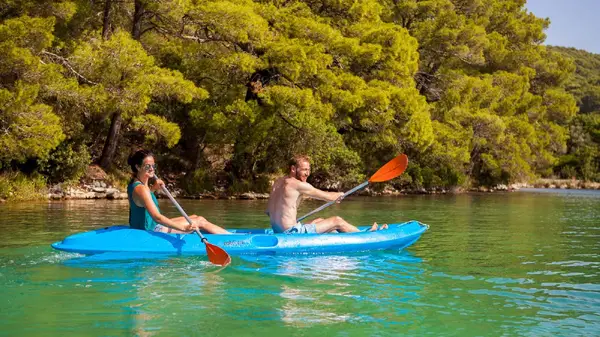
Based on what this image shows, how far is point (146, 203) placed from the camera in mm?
7316

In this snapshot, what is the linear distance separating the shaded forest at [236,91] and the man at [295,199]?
8.52 m

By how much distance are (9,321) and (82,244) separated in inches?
103

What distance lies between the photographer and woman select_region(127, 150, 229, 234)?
720 cm

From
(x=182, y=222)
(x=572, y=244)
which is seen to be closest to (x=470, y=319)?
(x=182, y=222)

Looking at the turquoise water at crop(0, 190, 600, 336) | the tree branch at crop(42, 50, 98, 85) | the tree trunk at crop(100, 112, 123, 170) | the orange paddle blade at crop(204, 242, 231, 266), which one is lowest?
the turquoise water at crop(0, 190, 600, 336)

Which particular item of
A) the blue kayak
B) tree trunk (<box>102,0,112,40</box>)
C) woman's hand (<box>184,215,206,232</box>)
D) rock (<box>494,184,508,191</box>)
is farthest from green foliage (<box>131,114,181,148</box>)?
rock (<box>494,184,508,191</box>)

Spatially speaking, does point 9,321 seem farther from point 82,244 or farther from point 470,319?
point 470,319

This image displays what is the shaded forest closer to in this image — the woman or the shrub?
the shrub

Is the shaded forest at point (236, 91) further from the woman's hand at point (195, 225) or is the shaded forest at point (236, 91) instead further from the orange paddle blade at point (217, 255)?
the orange paddle blade at point (217, 255)

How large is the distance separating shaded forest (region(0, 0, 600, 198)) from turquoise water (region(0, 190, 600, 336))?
7.07 m

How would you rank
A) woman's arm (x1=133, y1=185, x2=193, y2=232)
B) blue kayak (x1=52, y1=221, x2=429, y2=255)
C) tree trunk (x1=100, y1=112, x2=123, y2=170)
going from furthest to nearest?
tree trunk (x1=100, y1=112, x2=123, y2=170)
blue kayak (x1=52, y1=221, x2=429, y2=255)
woman's arm (x1=133, y1=185, x2=193, y2=232)

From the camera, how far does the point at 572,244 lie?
9758 millimetres

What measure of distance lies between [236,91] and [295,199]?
12.4 metres

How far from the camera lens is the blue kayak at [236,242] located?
7.35m
